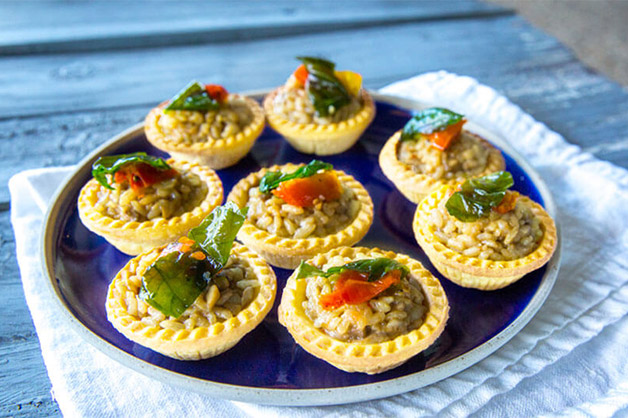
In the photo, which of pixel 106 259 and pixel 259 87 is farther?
pixel 259 87

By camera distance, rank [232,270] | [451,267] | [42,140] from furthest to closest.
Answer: [42,140]
[451,267]
[232,270]

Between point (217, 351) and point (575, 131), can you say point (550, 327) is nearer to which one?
point (217, 351)

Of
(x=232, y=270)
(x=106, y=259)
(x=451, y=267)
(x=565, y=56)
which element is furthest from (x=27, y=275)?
(x=565, y=56)

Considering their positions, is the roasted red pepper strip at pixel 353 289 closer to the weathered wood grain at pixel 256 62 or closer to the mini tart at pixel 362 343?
the mini tart at pixel 362 343

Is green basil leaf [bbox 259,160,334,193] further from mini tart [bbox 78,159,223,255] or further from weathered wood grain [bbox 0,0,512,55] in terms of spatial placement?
weathered wood grain [bbox 0,0,512,55]

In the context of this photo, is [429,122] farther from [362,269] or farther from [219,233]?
[219,233]

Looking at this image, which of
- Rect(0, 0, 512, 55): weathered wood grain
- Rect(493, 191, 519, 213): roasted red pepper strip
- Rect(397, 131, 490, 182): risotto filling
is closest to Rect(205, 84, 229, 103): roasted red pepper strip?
Rect(397, 131, 490, 182): risotto filling

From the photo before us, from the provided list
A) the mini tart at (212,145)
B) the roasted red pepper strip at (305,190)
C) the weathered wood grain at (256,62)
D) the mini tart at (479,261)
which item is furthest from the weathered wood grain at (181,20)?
the mini tart at (479,261)
